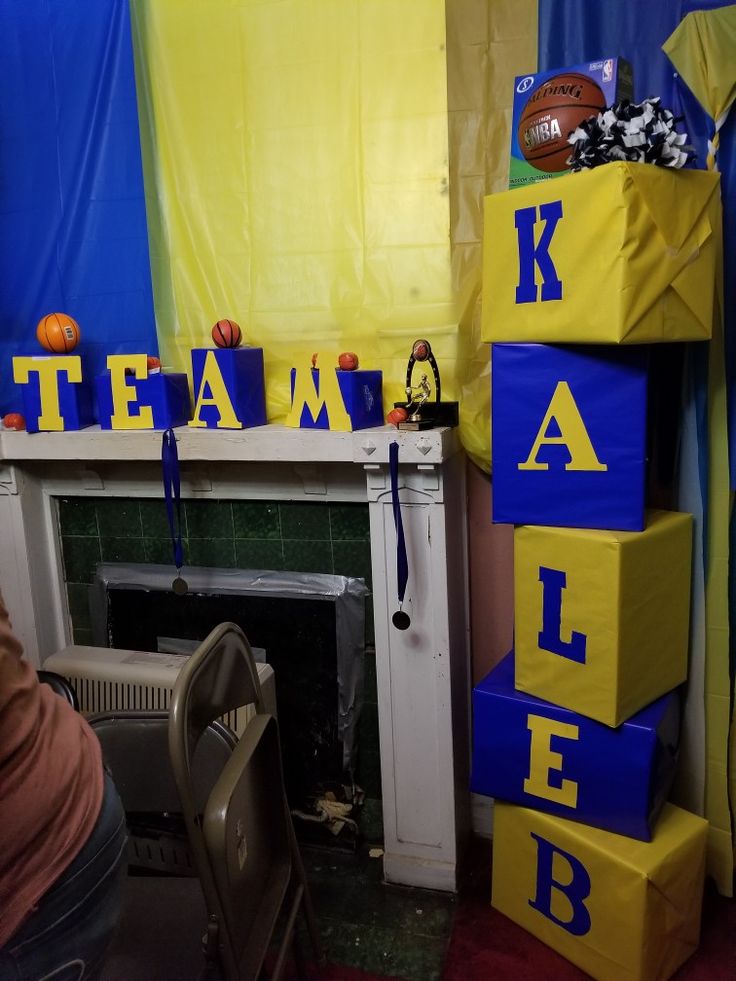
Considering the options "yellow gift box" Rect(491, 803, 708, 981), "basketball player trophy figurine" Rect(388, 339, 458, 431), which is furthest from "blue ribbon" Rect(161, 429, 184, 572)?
"yellow gift box" Rect(491, 803, 708, 981)

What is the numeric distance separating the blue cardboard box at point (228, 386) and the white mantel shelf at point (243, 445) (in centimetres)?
3

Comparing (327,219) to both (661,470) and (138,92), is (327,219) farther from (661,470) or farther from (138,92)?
(661,470)

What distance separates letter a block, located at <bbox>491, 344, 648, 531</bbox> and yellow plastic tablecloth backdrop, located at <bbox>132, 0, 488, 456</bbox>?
0.27 meters

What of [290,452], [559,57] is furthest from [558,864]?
[559,57]

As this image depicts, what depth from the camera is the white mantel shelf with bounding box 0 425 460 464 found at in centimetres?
174

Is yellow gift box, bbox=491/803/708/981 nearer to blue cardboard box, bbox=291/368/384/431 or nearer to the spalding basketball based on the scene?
blue cardboard box, bbox=291/368/384/431

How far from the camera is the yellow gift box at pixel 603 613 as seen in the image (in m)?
1.51

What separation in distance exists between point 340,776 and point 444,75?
1757 millimetres

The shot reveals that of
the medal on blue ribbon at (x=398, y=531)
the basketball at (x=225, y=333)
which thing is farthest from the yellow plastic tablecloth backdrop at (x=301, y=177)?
the medal on blue ribbon at (x=398, y=531)

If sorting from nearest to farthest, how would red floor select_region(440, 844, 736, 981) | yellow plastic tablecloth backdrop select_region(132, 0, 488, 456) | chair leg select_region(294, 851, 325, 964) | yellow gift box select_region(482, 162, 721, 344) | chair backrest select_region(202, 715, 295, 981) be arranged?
chair backrest select_region(202, 715, 295, 981) → yellow gift box select_region(482, 162, 721, 344) → chair leg select_region(294, 851, 325, 964) → red floor select_region(440, 844, 736, 981) → yellow plastic tablecloth backdrop select_region(132, 0, 488, 456)

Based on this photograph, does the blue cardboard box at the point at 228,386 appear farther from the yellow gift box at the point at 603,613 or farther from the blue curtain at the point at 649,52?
the blue curtain at the point at 649,52

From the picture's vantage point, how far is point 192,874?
5.20 feet

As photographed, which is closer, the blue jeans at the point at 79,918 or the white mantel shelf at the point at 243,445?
the blue jeans at the point at 79,918

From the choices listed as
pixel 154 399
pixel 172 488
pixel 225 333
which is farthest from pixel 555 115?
pixel 172 488
